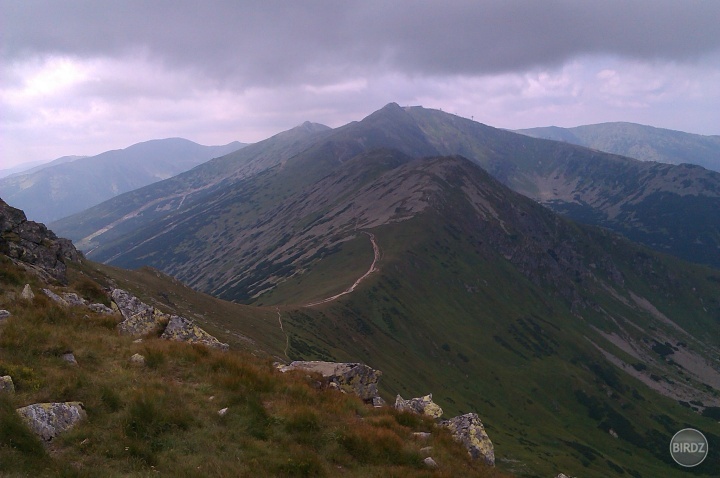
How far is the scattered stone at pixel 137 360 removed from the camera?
16.9m

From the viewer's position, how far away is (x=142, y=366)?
16.9 meters

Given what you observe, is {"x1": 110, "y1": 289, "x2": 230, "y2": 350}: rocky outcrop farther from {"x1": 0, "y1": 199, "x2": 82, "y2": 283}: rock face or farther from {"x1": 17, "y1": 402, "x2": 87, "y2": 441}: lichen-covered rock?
{"x1": 0, "y1": 199, "x2": 82, "y2": 283}: rock face

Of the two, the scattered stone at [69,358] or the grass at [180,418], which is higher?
the scattered stone at [69,358]

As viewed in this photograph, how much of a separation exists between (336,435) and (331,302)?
168088 millimetres

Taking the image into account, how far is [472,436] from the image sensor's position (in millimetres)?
20781

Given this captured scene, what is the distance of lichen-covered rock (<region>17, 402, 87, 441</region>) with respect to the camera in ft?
37.9

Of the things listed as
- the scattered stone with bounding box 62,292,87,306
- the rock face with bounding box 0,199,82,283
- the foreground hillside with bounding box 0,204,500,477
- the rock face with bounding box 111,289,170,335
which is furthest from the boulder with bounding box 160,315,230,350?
the rock face with bounding box 0,199,82,283

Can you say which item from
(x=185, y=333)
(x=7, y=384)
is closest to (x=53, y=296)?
(x=185, y=333)

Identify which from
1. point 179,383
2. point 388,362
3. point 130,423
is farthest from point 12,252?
point 388,362

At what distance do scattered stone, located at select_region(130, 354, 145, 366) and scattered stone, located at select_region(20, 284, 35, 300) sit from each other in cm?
786

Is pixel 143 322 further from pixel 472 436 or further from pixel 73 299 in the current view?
pixel 472 436

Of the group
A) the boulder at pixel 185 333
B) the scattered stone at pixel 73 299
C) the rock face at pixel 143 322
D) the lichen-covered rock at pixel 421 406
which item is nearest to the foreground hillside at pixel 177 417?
the rock face at pixel 143 322

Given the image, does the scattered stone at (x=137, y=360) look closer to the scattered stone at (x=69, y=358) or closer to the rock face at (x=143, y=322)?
the scattered stone at (x=69, y=358)

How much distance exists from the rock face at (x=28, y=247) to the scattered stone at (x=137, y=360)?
54.2ft
